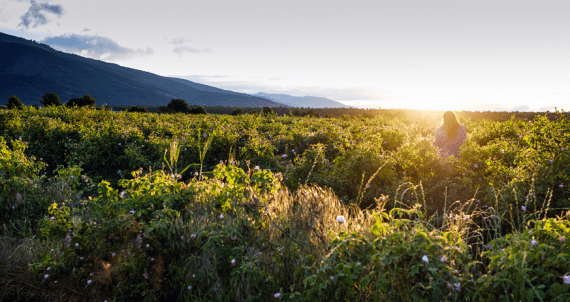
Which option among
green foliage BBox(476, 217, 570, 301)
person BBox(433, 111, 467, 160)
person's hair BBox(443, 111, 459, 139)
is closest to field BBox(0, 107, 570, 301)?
green foliage BBox(476, 217, 570, 301)

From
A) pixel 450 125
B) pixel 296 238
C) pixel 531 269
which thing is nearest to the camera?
pixel 531 269

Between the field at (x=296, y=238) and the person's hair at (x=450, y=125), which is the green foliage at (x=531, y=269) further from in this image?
the person's hair at (x=450, y=125)

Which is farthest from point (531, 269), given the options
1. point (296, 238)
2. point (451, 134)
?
point (451, 134)

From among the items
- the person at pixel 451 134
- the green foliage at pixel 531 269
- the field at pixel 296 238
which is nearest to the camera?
the green foliage at pixel 531 269

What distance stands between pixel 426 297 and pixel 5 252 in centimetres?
427

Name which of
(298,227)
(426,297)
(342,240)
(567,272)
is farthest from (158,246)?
(567,272)

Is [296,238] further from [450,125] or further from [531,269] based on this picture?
[450,125]

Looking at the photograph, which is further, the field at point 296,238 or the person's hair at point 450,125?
the person's hair at point 450,125

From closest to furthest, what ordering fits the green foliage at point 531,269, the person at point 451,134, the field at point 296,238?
the green foliage at point 531,269 → the field at point 296,238 → the person at point 451,134

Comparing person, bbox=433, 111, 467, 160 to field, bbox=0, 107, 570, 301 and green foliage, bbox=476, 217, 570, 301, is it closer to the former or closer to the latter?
field, bbox=0, 107, 570, 301

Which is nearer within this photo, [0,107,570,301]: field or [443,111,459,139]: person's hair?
[0,107,570,301]: field

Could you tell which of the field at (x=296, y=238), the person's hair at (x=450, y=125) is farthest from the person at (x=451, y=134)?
the field at (x=296, y=238)

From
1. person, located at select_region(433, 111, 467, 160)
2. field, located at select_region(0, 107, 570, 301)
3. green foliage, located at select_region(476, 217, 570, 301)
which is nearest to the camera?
green foliage, located at select_region(476, 217, 570, 301)

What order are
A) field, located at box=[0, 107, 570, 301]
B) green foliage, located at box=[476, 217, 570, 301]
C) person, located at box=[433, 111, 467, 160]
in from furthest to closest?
→ person, located at box=[433, 111, 467, 160], field, located at box=[0, 107, 570, 301], green foliage, located at box=[476, 217, 570, 301]
